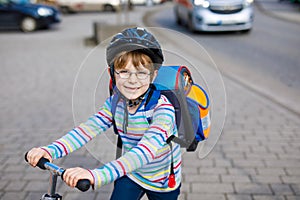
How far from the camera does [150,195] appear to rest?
2.15 metres

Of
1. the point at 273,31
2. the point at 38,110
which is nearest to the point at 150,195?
the point at 38,110

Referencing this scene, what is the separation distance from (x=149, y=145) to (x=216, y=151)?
274cm

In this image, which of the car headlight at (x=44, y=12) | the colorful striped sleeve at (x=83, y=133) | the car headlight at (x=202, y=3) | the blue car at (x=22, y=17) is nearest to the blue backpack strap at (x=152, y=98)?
the colorful striped sleeve at (x=83, y=133)

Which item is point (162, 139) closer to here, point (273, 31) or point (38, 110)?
point (38, 110)

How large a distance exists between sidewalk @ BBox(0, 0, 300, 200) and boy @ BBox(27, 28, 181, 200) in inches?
25.0

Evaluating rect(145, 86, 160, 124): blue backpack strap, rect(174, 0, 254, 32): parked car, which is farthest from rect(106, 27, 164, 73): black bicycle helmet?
rect(174, 0, 254, 32): parked car

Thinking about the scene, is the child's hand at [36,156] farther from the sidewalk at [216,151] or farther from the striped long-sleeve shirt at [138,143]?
the sidewalk at [216,151]

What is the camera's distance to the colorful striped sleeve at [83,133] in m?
1.87

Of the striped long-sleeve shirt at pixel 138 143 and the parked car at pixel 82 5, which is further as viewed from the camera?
the parked car at pixel 82 5

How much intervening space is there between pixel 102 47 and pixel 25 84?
6.00 meters

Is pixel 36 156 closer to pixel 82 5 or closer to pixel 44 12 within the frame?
pixel 44 12

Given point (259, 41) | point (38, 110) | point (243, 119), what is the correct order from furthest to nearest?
point (259, 41)
point (38, 110)
point (243, 119)

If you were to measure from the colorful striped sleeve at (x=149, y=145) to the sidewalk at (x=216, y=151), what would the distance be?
69cm

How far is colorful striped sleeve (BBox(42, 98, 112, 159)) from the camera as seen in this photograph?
1.87 m
